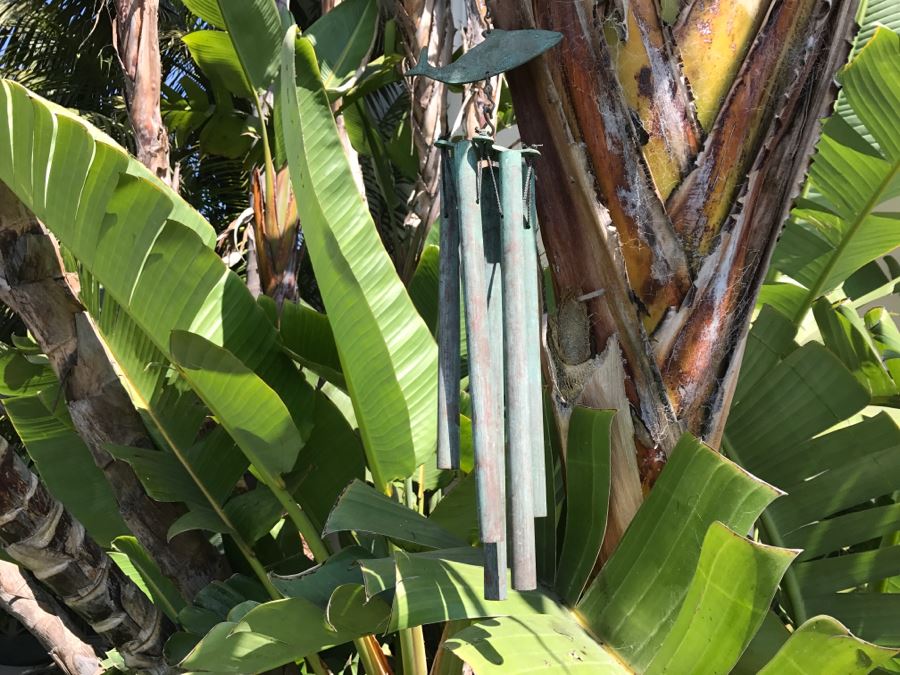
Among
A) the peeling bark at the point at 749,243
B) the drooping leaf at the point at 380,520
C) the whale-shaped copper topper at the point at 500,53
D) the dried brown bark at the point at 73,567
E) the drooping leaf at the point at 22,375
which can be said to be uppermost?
the whale-shaped copper topper at the point at 500,53

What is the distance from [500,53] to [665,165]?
0.72 feet

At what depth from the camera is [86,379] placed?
1259 mm

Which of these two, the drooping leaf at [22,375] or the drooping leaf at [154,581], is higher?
the drooping leaf at [22,375]

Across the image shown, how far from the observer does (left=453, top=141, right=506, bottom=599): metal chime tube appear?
2.22 ft

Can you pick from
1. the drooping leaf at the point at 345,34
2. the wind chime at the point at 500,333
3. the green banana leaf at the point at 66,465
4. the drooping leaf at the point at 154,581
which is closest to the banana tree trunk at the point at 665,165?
the wind chime at the point at 500,333

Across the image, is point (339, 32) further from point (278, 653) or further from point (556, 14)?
point (278, 653)

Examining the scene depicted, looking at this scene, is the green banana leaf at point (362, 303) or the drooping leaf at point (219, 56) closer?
the green banana leaf at point (362, 303)

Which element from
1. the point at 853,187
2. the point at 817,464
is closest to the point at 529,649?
the point at 817,464

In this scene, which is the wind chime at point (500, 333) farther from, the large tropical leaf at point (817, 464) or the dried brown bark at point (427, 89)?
the dried brown bark at point (427, 89)

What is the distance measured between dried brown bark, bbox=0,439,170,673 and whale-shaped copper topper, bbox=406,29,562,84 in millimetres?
845

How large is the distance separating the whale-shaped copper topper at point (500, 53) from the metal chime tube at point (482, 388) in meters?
0.11

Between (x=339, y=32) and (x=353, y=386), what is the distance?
129 cm

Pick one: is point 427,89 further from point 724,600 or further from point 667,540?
point 724,600

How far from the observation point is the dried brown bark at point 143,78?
5.88ft
